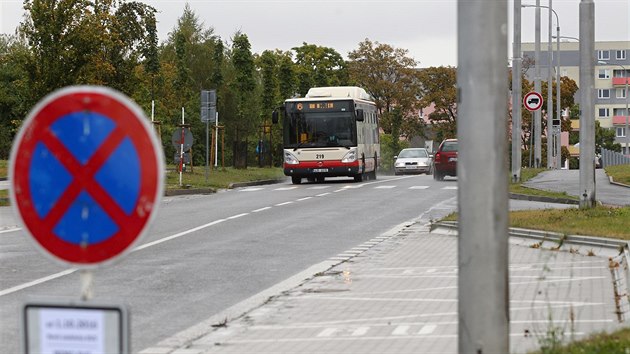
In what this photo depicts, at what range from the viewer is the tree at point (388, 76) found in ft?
379

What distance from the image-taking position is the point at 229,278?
1599cm

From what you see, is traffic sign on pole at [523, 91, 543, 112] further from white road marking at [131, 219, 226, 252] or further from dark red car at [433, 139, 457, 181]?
white road marking at [131, 219, 226, 252]

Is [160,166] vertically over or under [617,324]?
over

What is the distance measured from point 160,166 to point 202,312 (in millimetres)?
7859

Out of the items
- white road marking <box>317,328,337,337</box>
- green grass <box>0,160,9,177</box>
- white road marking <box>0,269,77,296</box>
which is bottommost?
white road marking <box>0,269,77,296</box>

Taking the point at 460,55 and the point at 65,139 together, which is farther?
the point at 460,55

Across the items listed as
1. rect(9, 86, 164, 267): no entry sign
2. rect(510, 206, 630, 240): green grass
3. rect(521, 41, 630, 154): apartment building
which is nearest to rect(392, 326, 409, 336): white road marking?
rect(9, 86, 164, 267): no entry sign

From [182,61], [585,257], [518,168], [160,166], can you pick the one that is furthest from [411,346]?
[182,61]

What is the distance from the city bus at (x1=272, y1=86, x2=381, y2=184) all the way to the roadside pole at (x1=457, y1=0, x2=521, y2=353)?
40.8 meters

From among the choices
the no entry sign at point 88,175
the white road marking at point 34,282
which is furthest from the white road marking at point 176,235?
the no entry sign at point 88,175

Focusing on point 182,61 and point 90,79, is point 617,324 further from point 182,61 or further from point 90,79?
point 182,61

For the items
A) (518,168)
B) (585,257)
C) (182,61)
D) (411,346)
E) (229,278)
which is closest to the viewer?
(411,346)

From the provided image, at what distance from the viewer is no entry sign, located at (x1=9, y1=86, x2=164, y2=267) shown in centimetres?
509

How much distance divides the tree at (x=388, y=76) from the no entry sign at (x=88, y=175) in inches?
4331
